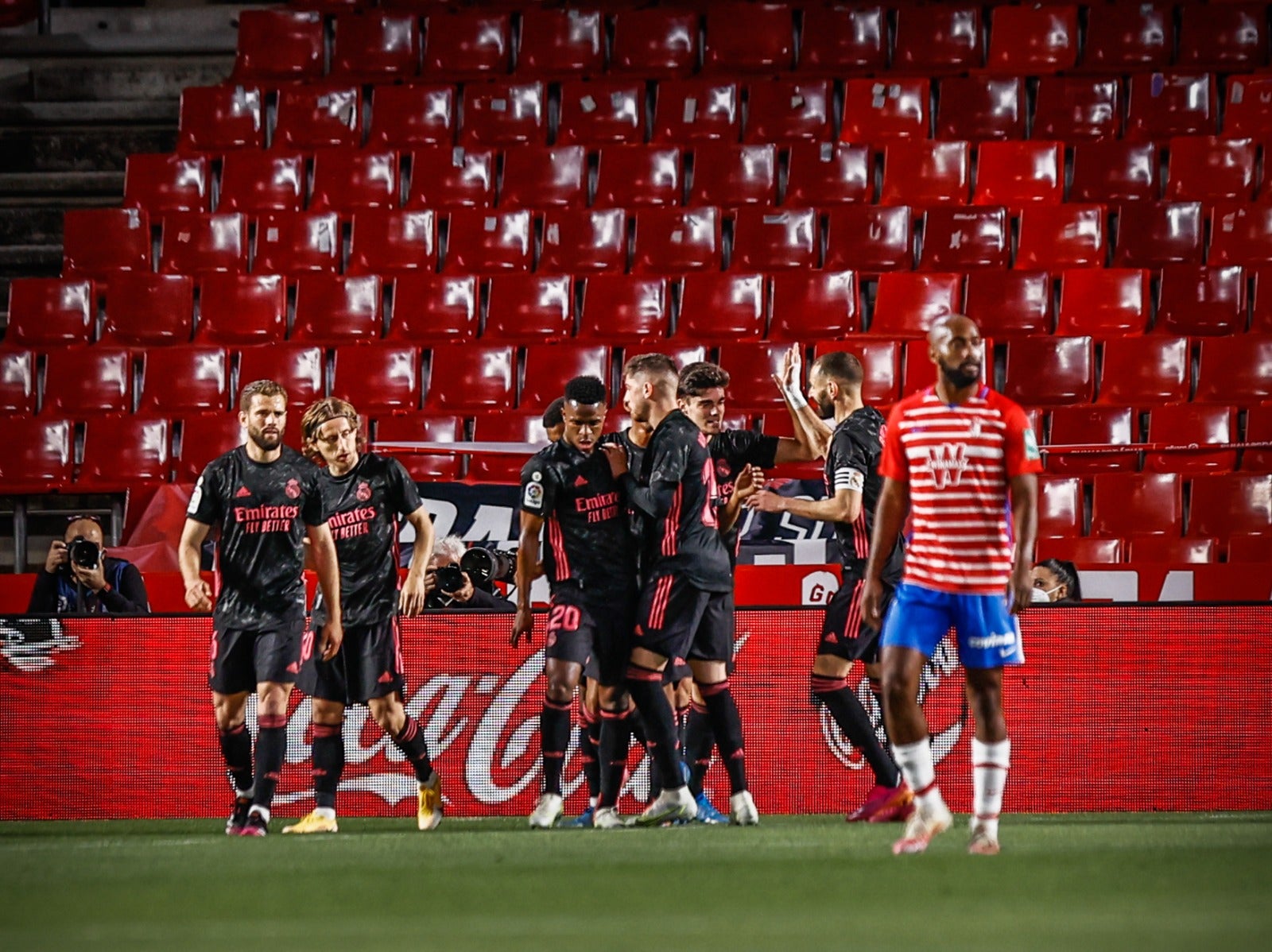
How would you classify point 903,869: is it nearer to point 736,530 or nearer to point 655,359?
point 655,359

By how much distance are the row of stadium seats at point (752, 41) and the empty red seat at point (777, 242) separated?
6.64ft

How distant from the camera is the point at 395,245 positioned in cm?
1385

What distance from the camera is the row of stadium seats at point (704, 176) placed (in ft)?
44.9

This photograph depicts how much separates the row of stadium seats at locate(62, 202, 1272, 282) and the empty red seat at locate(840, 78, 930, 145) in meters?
1.01

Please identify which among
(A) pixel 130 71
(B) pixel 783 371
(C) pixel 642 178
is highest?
(A) pixel 130 71

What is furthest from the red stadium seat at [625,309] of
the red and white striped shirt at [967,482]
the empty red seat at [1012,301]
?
the red and white striped shirt at [967,482]

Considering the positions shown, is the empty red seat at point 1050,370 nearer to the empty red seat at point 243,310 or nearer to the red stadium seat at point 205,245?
the empty red seat at point 243,310

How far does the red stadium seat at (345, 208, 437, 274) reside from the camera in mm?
13812

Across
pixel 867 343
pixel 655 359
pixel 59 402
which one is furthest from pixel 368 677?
pixel 59 402

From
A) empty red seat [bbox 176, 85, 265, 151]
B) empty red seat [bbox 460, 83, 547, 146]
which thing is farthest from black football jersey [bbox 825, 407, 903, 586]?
empty red seat [bbox 176, 85, 265, 151]

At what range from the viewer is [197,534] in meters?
7.56

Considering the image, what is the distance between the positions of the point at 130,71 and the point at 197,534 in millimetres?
10055

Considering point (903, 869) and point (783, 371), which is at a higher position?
point (783, 371)

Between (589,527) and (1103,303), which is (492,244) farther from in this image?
(589,527)
